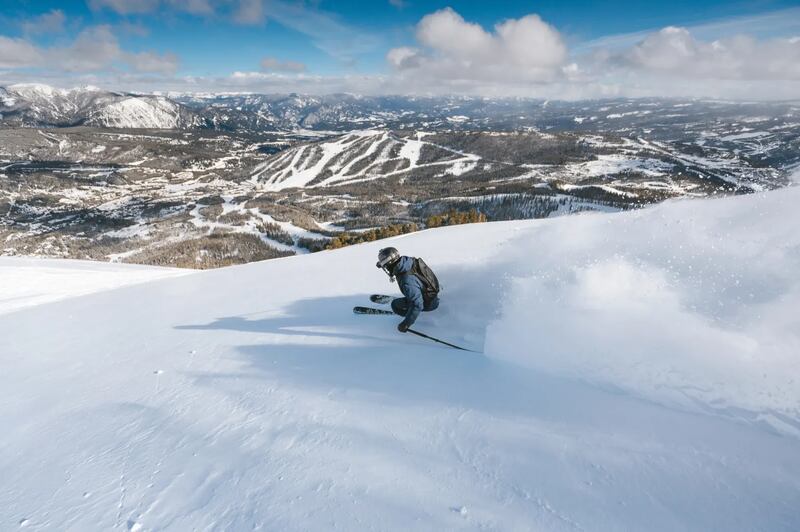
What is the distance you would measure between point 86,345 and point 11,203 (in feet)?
841

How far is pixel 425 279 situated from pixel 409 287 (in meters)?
0.52

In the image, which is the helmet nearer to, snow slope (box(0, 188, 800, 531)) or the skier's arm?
the skier's arm

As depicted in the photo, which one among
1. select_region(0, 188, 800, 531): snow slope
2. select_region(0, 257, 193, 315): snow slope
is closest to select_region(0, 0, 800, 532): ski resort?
select_region(0, 188, 800, 531): snow slope

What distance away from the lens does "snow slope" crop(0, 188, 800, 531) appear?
3.71m

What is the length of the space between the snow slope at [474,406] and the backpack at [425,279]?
1.66ft

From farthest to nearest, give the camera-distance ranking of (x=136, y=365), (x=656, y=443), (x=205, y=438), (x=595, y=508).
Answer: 1. (x=136, y=365)
2. (x=205, y=438)
3. (x=656, y=443)
4. (x=595, y=508)

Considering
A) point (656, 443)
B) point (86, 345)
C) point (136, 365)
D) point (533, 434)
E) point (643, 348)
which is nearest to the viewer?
point (656, 443)

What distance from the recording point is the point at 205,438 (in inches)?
202

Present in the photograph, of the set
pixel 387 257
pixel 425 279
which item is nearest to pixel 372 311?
pixel 425 279

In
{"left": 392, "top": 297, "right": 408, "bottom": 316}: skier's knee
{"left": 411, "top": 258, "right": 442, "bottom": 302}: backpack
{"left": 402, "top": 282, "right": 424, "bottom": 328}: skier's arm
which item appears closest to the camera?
{"left": 402, "top": 282, "right": 424, "bottom": 328}: skier's arm

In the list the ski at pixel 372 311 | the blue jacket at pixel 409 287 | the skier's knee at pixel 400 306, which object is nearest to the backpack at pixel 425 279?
the blue jacket at pixel 409 287

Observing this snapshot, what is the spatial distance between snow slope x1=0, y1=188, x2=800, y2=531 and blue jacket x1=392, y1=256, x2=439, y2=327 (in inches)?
21.2

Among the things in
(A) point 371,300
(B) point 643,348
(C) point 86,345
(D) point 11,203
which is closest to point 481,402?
(B) point 643,348

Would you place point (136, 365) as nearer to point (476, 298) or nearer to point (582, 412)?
point (476, 298)
